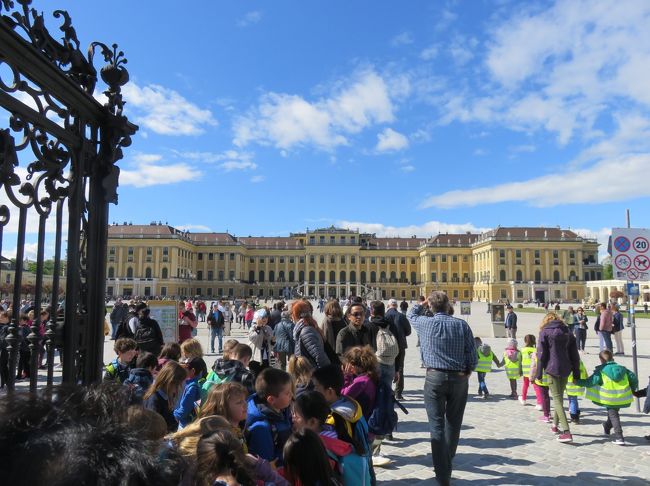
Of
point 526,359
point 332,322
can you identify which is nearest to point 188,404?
point 332,322

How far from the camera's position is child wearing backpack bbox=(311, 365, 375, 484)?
332cm

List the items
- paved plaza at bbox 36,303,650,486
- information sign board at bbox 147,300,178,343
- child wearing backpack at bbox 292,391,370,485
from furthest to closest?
1. information sign board at bbox 147,300,178,343
2. paved plaza at bbox 36,303,650,486
3. child wearing backpack at bbox 292,391,370,485

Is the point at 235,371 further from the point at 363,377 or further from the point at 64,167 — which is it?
the point at 64,167

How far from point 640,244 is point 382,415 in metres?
6.32

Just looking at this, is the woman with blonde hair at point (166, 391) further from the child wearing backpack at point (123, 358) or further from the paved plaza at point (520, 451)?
the paved plaza at point (520, 451)

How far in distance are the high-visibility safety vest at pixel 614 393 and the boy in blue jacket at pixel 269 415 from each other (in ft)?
15.5

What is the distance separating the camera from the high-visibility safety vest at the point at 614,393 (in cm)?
618

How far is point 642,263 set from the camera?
27.0 feet

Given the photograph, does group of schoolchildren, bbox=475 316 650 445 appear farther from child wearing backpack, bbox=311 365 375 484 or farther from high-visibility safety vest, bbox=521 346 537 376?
child wearing backpack, bbox=311 365 375 484

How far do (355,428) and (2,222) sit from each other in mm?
2416

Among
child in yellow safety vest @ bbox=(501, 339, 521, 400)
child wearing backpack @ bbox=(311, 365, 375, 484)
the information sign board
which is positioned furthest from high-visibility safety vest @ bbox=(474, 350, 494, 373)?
the information sign board

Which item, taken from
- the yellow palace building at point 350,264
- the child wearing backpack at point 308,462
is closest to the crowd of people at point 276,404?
the child wearing backpack at point 308,462

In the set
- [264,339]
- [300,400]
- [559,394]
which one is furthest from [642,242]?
[300,400]

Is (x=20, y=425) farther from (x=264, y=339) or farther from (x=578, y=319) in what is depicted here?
(x=578, y=319)
